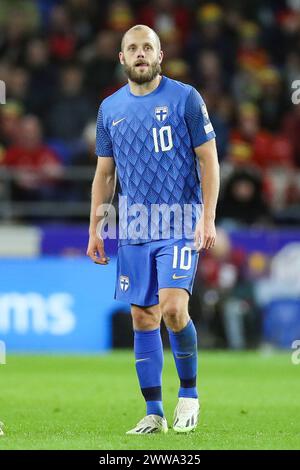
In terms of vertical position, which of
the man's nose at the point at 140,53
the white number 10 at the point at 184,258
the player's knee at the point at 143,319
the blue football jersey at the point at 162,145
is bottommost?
the player's knee at the point at 143,319

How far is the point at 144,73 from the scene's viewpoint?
771cm

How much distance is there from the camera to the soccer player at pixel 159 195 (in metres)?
Answer: 7.66

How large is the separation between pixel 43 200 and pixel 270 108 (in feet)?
13.7

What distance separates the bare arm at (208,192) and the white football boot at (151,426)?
108 centimetres

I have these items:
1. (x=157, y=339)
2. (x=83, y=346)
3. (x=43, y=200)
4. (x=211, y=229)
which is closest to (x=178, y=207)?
(x=211, y=229)

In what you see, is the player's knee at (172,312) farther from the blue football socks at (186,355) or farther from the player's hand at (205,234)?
the player's hand at (205,234)

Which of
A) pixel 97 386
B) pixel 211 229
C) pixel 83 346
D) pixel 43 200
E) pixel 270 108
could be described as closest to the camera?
pixel 211 229

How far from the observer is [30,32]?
19.0m

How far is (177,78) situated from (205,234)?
11.1 m

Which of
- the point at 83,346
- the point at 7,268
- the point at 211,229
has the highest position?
the point at 211,229

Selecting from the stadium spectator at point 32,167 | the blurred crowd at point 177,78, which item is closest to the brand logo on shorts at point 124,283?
the blurred crowd at point 177,78

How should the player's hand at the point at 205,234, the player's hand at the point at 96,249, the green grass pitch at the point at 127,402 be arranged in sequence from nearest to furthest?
1. the green grass pitch at the point at 127,402
2. the player's hand at the point at 205,234
3. the player's hand at the point at 96,249

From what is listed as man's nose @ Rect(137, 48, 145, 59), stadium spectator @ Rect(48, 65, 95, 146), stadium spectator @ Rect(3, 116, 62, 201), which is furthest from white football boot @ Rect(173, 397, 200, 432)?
stadium spectator @ Rect(48, 65, 95, 146)
